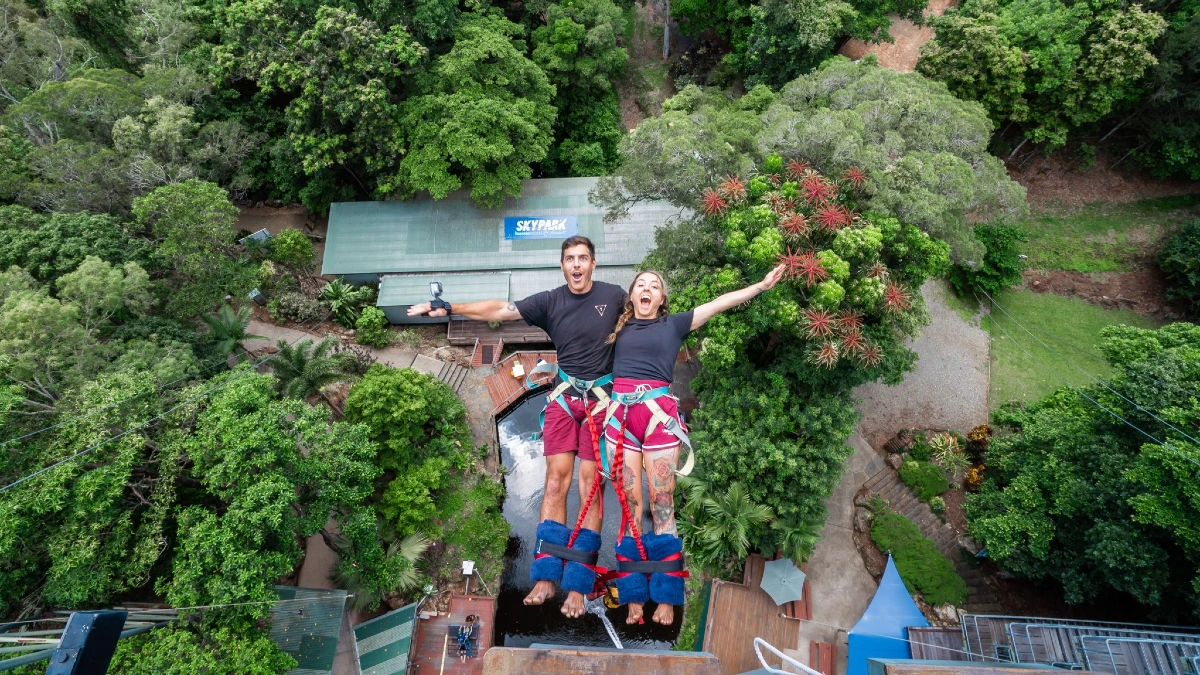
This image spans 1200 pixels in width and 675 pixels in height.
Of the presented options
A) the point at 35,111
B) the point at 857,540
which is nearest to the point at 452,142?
the point at 35,111

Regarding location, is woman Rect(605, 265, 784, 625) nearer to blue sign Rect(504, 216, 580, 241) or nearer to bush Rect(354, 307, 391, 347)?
blue sign Rect(504, 216, 580, 241)

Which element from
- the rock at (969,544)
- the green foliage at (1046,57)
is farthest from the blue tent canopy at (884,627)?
the green foliage at (1046,57)

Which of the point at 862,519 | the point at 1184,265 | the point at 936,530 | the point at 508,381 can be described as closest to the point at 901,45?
the point at 1184,265

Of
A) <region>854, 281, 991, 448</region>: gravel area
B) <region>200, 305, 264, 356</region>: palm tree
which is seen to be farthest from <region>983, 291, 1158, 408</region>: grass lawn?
<region>200, 305, 264, 356</region>: palm tree

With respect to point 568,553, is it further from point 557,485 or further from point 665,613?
point 665,613

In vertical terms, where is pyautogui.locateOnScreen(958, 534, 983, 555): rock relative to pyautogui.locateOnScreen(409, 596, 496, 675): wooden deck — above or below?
above

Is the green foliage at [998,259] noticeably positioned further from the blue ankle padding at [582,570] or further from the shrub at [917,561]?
the blue ankle padding at [582,570]
